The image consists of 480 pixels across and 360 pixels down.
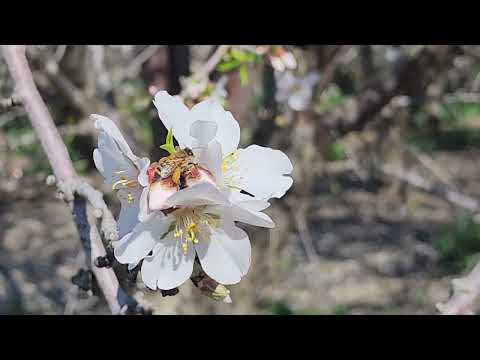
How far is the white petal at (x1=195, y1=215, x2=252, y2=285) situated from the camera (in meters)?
0.75

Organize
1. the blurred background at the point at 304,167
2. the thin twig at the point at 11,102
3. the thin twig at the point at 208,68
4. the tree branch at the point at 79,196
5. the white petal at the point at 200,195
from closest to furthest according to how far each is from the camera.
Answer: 1. the white petal at the point at 200,195
2. the tree branch at the point at 79,196
3. the thin twig at the point at 11,102
4. the thin twig at the point at 208,68
5. the blurred background at the point at 304,167

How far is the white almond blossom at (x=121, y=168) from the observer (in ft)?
2.40

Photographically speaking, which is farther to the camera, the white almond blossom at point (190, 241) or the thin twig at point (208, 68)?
the thin twig at point (208, 68)

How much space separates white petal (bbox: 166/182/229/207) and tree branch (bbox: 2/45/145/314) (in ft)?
0.32

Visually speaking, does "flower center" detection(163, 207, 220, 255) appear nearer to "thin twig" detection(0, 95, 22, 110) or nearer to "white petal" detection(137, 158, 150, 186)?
"white petal" detection(137, 158, 150, 186)

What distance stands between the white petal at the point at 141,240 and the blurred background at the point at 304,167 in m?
0.14

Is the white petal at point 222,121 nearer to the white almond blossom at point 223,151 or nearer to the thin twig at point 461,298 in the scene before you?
the white almond blossom at point 223,151

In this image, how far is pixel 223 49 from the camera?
4.92ft

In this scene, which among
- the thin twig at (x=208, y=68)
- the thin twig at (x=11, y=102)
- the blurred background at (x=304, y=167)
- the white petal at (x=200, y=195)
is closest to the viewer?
the white petal at (x=200, y=195)

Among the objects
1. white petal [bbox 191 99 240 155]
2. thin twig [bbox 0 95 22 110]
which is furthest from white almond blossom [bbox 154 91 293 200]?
thin twig [bbox 0 95 22 110]

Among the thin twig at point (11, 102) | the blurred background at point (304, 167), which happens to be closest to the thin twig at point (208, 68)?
the blurred background at point (304, 167)

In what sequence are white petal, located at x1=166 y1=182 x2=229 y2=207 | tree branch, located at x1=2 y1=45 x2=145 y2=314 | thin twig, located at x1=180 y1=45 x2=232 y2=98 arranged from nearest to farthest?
white petal, located at x1=166 y1=182 x2=229 y2=207, tree branch, located at x1=2 y1=45 x2=145 y2=314, thin twig, located at x1=180 y1=45 x2=232 y2=98

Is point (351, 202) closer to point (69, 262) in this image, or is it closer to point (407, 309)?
point (407, 309)

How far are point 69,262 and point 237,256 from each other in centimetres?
357
